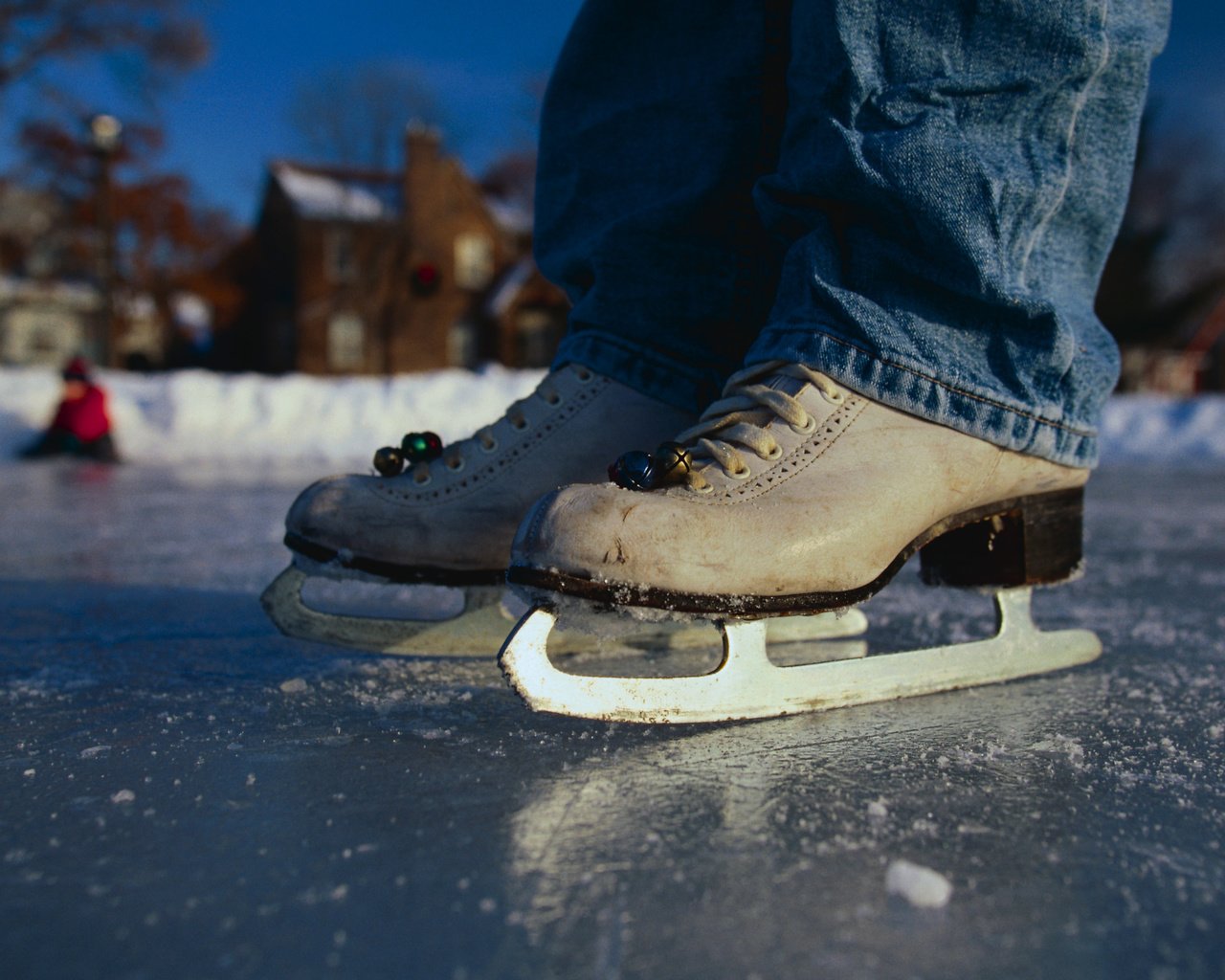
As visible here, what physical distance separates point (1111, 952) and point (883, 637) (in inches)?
29.1

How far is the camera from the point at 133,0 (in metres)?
13.7

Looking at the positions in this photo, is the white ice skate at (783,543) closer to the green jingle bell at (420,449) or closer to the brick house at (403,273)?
the green jingle bell at (420,449)

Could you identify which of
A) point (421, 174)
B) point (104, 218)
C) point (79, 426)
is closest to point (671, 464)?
point (79, 426)

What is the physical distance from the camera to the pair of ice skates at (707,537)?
747 millimetres

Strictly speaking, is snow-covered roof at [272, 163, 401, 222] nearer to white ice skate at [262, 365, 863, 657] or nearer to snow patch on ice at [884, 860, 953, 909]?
white ice skate at [262, 365, 863, 657]

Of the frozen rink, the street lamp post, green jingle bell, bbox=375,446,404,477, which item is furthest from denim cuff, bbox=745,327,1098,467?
the street lamp post

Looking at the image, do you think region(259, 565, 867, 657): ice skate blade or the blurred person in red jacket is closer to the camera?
region(259, 565, 867, 657): ice skate blade

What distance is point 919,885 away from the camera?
1.66ft

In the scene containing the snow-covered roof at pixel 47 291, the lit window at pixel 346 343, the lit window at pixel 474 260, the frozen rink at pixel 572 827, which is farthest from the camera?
the snow-covered roof at pixel 47 291

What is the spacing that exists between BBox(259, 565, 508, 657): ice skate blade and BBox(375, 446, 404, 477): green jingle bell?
129 millimetres

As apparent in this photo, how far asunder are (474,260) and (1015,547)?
892 inches

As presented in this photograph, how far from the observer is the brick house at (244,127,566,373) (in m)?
21.5

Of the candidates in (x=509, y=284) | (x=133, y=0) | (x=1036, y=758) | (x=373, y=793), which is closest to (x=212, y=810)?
(x=373, y=793)

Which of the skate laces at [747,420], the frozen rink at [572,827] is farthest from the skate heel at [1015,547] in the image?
the skate laces at [747,420]
